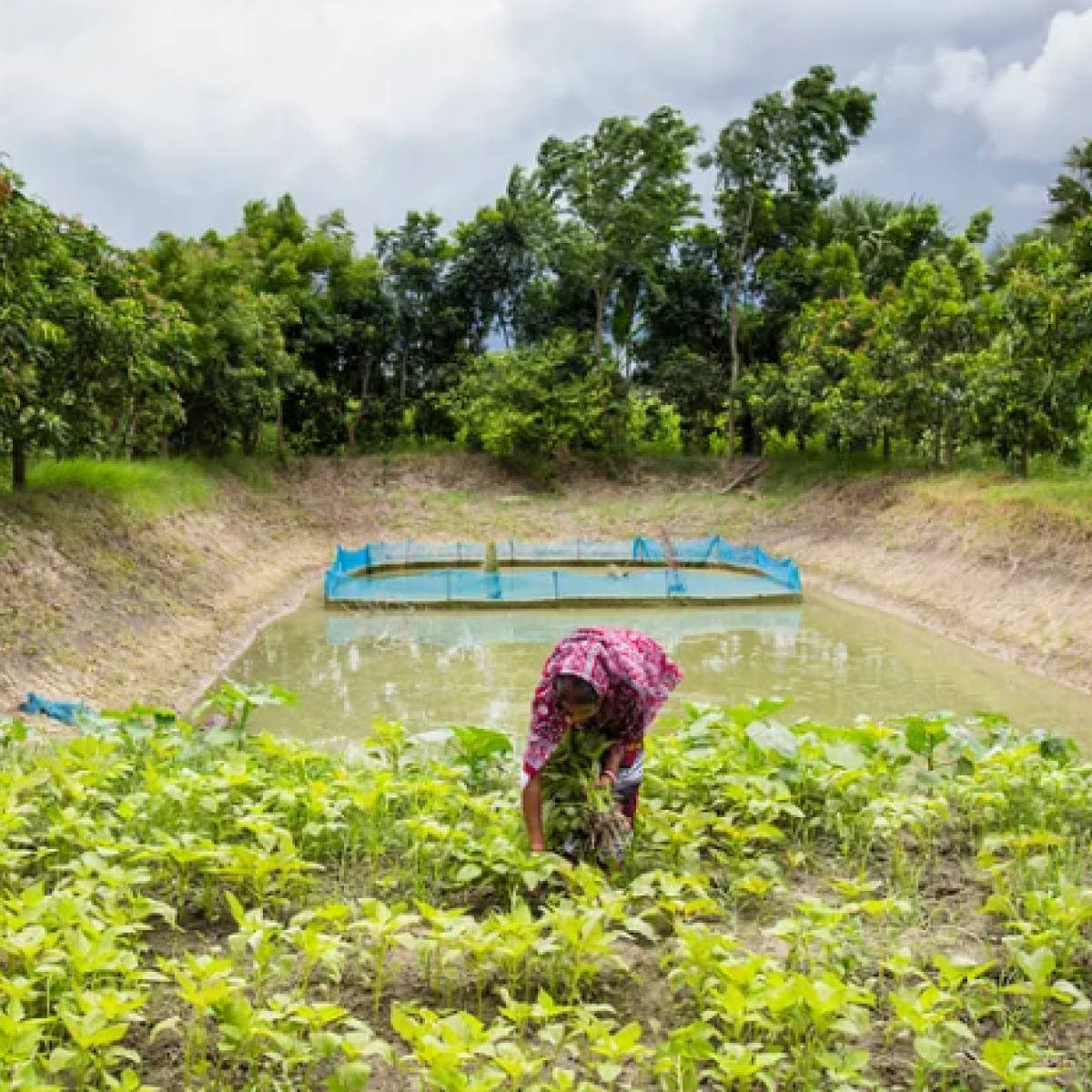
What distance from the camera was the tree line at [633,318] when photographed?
69.3 ft

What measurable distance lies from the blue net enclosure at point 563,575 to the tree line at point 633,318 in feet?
15.3

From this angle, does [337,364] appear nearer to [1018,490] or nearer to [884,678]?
[1018,490]

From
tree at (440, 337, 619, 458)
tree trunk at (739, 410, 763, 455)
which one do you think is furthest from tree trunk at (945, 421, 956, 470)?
tree at (440, 337, 619, 458)

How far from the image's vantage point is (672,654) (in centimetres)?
1255

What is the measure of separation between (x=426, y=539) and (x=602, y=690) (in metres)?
21.6

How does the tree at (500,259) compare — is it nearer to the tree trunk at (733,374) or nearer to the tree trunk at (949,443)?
the tree trunk at (733,374)

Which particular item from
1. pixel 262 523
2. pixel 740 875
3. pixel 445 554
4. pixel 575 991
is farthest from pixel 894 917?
pixel 262 523

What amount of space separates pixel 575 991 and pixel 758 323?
2809cm

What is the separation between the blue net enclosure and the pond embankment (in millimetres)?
1068

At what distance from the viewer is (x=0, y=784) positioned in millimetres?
3816

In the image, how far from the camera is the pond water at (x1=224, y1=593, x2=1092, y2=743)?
9703 millimetres

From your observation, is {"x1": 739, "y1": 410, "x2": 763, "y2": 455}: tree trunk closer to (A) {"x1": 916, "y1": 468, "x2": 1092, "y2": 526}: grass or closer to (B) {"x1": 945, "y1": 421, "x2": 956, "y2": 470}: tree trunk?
(B) {"x1": 945, "y1": 421, "x2": 956, "y2": 470}: tree trunk

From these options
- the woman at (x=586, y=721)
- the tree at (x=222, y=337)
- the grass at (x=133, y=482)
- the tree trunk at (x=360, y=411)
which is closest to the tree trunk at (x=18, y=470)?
the grass at (x=133, y=482)

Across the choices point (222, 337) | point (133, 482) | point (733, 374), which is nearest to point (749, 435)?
point (733, 374)
